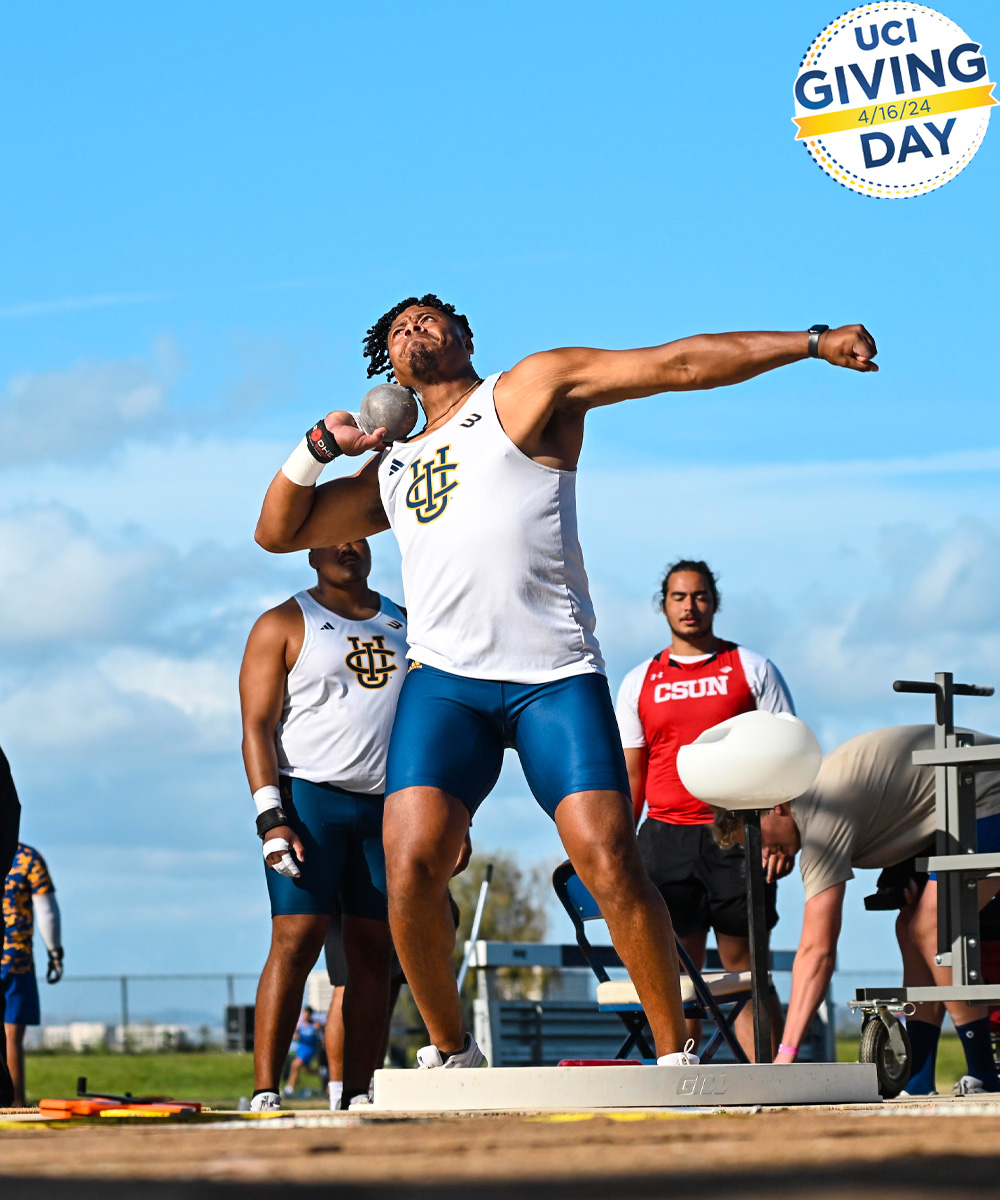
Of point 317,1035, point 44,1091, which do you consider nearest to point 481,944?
point 44,1091

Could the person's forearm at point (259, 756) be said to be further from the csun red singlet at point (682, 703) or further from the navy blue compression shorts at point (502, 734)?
the csun red singlet at point (682, 703)

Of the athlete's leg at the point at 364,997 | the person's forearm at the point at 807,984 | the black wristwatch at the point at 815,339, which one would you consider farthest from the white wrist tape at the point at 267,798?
the black wristwatch at the point at 815,339

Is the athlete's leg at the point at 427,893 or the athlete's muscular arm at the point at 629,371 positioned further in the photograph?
the athlete's leg at the point at 427,893

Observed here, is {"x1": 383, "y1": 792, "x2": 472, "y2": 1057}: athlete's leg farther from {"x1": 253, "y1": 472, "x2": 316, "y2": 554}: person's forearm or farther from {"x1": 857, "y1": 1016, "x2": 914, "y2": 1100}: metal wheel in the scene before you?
{"x1": 857, "y1": 1016, "x2": 914, "y2": 1100}: metal wheel

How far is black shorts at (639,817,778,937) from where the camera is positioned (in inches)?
263

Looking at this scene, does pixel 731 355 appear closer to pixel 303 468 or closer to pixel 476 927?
pixel 303 468

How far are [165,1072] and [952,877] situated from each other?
2215 centimetres

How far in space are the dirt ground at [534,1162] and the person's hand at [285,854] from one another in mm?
2872

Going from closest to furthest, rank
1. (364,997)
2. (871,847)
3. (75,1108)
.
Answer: (75,1108)
(364,997)
(871,847)

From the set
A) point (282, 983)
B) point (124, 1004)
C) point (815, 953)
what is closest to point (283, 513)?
point (282, 983)

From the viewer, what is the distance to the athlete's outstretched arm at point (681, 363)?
13.3ft

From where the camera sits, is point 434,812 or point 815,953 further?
point 815,953

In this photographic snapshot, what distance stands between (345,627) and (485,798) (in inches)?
61.2

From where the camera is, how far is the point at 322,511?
4953 millimetres
